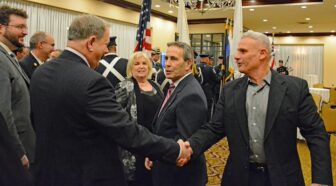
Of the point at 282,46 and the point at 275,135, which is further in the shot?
the point at 282,46

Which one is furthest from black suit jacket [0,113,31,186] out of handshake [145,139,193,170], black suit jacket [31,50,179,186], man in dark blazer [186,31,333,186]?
man in dark blazer [186,31,333,186]

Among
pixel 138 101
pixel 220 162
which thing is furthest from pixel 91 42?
pixel 220 162

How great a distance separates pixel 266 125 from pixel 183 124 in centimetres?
55

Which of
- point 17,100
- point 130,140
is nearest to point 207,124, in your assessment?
point 130,140

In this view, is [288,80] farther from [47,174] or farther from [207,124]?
[47,174]

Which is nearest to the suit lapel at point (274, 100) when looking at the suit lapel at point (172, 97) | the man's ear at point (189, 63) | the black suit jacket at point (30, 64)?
the suit lapel at point (172, 97)

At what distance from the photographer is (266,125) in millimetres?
2043

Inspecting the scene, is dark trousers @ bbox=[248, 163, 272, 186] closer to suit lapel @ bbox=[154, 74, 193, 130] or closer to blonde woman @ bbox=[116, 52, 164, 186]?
suit lapel @ bbox=[154, 74, 193, 130]

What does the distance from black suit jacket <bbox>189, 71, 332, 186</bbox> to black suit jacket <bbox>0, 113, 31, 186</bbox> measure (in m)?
1.26

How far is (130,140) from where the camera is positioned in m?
1.79

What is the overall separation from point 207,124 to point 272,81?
20.4 inches

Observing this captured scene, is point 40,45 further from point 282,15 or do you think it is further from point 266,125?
point 282,15

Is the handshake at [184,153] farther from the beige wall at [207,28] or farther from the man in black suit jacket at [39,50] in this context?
the beige wall at [207,28]

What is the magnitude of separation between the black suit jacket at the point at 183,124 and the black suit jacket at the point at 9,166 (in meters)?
1.26
